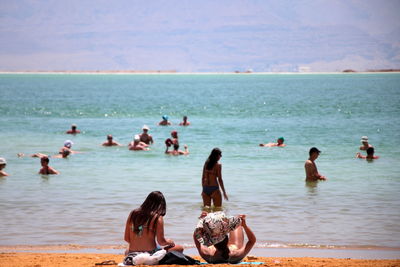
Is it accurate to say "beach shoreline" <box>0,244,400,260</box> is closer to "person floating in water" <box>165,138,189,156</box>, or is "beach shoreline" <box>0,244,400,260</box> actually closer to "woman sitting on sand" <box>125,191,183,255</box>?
"woman sitting on sand" <box>125,191,183,255</box>

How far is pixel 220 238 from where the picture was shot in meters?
8.79

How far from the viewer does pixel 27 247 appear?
1123 centimetres

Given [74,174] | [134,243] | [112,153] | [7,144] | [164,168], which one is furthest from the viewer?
[7,144]

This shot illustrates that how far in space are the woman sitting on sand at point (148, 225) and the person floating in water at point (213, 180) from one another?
403 cm

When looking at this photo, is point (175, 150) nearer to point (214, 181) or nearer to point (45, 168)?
point (45, 168)

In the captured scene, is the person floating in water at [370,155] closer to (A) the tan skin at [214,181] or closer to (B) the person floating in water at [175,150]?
(B) the person floating in water at [175,150]

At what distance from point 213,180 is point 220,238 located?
4.40 metres

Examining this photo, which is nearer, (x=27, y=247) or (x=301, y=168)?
(x=27, y=247)

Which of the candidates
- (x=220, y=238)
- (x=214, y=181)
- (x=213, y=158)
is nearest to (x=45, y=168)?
(x=214, y=181)

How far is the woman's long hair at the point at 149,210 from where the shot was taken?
335 inches

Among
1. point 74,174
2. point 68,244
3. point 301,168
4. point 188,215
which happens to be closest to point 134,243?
point 68,244

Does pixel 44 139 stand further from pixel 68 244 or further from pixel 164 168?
pixel 68 244

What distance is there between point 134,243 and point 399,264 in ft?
10.9

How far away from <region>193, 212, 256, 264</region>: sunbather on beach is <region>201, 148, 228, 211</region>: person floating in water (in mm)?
3667
